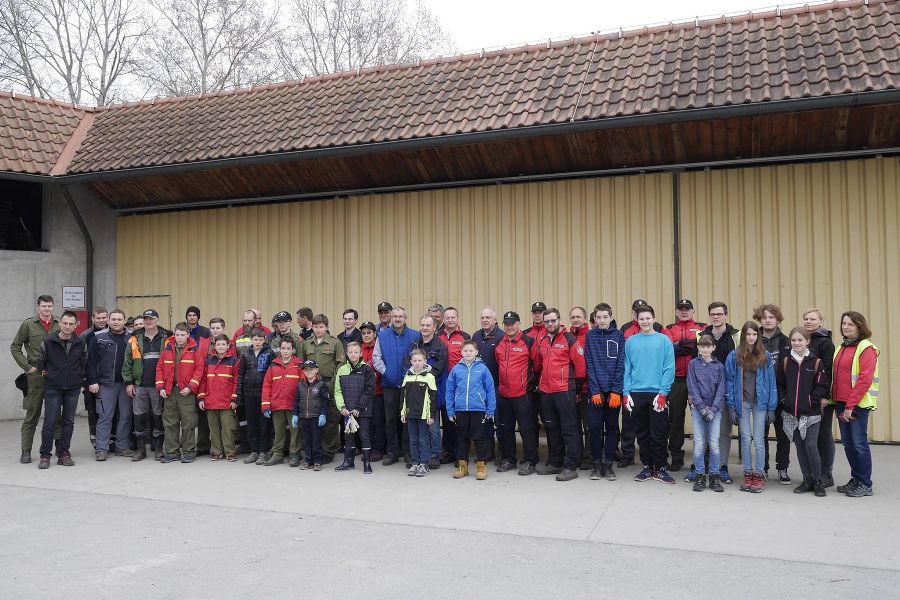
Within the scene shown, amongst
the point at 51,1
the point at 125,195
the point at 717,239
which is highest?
the point at 51,1

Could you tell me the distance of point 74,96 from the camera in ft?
85.4

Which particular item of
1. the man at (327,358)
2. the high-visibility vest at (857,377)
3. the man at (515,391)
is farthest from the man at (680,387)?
the man at (327,358)

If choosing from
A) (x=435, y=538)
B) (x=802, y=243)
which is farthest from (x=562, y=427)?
(x=802, y=243)

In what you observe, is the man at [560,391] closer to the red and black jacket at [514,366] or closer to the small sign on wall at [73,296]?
the red and black jacket at [514,366]

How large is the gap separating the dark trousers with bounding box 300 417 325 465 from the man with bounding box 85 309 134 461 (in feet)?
8.26

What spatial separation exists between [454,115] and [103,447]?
624 centimetres

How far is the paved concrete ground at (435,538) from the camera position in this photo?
468 centimetres

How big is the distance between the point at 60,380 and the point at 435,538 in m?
5.58

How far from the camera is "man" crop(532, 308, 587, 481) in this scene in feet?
25.2

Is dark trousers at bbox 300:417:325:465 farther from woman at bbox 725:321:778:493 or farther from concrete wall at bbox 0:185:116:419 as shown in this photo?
concrete wall at bbox 0:185:116:419

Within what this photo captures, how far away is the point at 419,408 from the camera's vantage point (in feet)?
26.2

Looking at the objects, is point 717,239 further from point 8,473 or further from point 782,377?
point 8,473

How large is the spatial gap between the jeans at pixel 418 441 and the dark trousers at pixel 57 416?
4129mm

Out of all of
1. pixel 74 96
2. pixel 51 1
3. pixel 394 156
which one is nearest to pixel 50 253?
pixel 394 156
